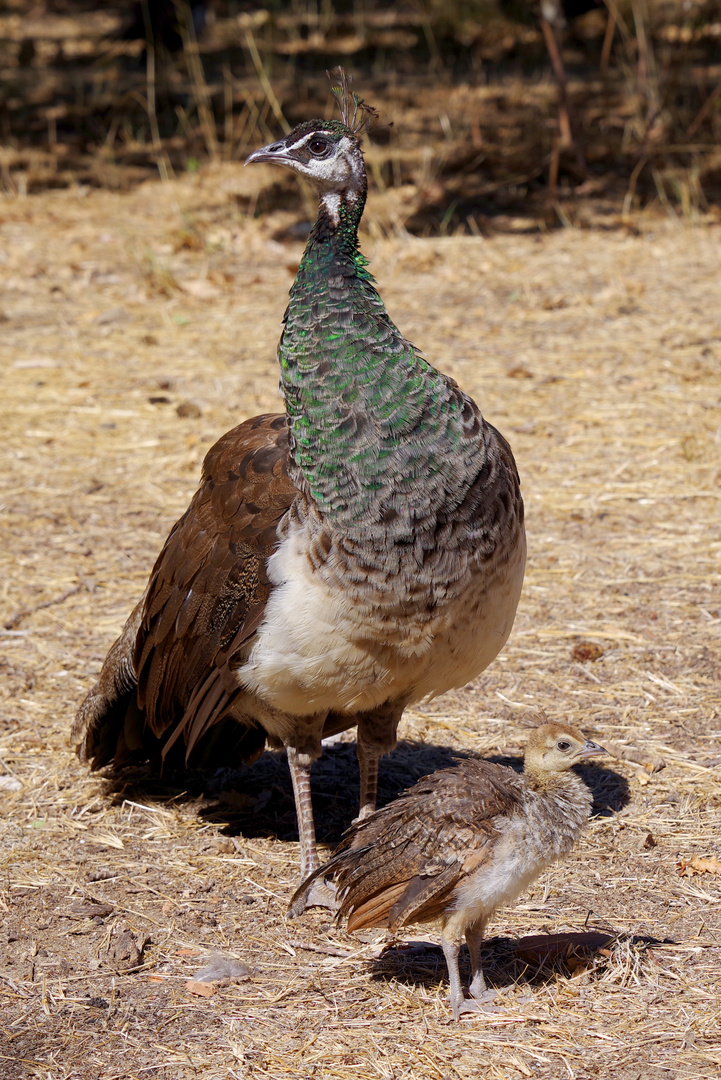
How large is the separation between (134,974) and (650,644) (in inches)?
107

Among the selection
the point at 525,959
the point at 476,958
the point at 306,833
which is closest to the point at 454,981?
the point at 476,958

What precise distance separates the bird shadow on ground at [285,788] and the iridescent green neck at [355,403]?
4.12ft

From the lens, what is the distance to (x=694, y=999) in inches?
129

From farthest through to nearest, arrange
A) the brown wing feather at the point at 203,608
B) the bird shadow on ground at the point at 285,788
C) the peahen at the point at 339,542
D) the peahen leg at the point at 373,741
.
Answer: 1. the bird shadow on ground at the point at 285,788
2. the peahen leg at the point at 373,741
3. the brown wing feather at the point at 203,608
4. the peahen at the point at 339,542

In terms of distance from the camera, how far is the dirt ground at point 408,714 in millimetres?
Result: 3275

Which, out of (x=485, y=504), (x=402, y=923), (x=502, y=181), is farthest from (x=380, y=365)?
(x=502, y=181)

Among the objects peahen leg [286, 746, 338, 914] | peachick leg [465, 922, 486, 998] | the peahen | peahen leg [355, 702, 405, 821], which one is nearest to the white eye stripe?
the peahen

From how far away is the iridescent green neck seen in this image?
12.0 ft

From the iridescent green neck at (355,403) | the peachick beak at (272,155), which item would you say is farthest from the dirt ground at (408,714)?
the peachick beak at (272,155)

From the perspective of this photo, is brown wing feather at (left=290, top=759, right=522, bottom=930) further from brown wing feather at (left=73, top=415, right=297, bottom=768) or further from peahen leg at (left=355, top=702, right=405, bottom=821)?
brown wing feather at (left=73, top=415, right=297, bottom=768)

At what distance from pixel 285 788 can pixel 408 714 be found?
628 mm

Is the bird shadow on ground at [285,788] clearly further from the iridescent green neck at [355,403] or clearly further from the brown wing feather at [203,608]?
the iridescent green neck at [355,403]

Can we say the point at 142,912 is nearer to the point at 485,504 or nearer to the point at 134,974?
the point at 134,974

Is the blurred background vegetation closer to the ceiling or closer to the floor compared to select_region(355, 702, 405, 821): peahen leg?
closer to the ceiling
